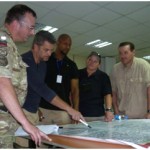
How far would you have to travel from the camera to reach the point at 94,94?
8.57 feet

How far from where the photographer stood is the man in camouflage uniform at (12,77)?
1130 millimetres

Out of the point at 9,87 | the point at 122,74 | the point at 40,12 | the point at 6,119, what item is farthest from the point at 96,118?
the point at 40,12

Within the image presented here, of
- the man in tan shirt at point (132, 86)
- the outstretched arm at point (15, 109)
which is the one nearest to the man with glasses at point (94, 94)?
the man in tan shirt at point (132, 86)

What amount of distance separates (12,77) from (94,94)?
1438 mm

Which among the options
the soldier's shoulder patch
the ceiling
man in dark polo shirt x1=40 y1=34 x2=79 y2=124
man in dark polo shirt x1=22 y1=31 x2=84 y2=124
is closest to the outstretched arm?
the soldier's shoulder patch

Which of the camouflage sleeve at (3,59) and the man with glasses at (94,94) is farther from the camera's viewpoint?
the man with glasses at (94,94)

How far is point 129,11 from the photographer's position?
4.50 meters

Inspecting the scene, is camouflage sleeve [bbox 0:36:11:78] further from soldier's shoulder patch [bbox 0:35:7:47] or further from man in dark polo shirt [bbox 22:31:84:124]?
man in dark polo shirt [bbox 22:31:84:124]

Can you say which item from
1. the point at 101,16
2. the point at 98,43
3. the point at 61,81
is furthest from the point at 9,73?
the point at 98,43

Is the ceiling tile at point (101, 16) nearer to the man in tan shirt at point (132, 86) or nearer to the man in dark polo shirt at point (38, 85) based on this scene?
the man in tan shirt at point (132, 86)

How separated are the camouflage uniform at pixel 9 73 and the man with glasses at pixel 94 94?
129cm

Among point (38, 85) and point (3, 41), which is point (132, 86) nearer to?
point (38, 85)

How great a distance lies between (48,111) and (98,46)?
5.47m

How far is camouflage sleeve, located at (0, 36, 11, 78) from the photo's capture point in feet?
3.86
